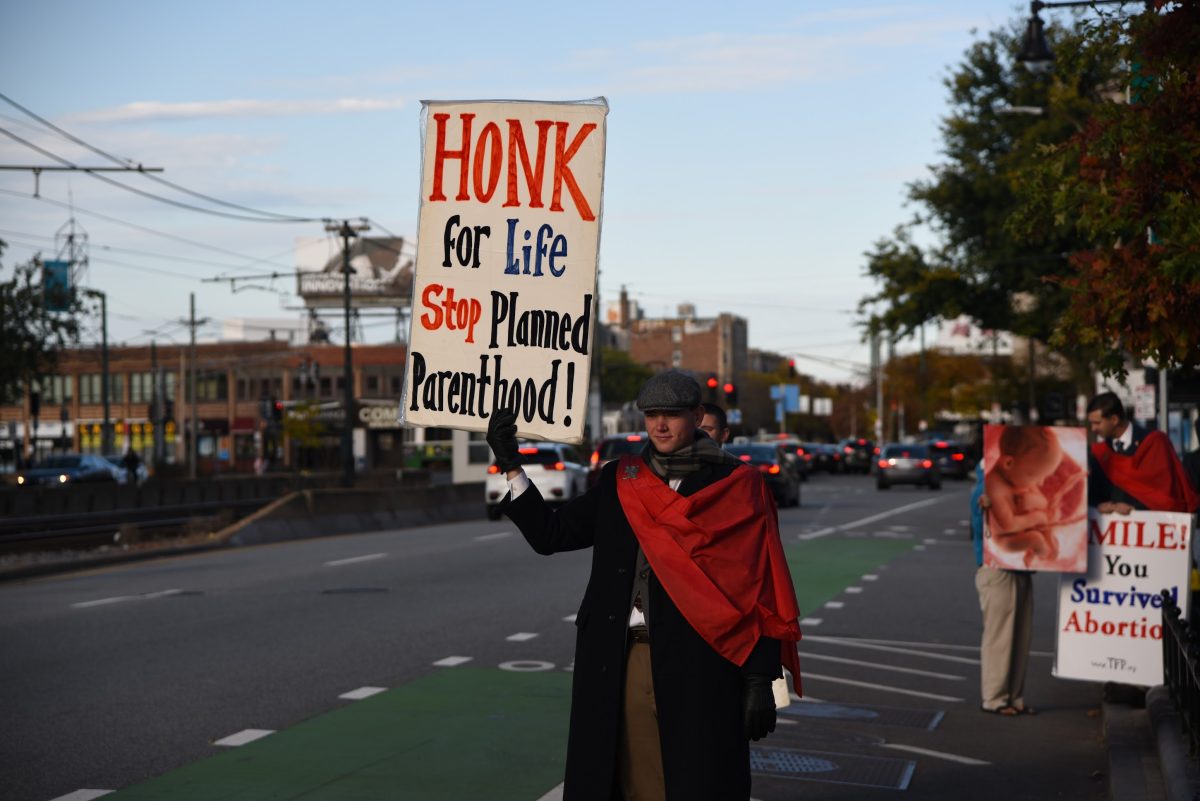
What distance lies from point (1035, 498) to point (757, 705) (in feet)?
16.9

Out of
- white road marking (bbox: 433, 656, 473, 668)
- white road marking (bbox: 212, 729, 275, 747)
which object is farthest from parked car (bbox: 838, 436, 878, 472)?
white road marking (bbox: 212, 729, 275, 747)

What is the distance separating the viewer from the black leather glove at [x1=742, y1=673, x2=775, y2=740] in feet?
17.4

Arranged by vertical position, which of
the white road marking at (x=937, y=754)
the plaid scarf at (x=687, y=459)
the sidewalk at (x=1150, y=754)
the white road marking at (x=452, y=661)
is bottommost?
the white road marking at (x=937, y=754)

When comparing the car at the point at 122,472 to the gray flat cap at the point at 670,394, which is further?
the car at the point at 122,472

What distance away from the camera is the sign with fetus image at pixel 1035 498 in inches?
392

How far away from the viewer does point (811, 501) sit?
149 ft

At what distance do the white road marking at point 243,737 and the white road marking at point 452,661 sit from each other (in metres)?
2.78

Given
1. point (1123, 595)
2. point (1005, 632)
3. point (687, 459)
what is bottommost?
point (1005, 632)

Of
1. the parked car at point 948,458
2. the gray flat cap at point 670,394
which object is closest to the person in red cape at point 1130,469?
the gray flat cap at point 670,394

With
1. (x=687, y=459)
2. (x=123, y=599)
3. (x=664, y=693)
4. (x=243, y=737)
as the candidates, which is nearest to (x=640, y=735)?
(x=664, y=693)

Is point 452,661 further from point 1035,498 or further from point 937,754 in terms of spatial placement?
point 1035,498

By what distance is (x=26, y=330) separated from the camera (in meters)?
48.6

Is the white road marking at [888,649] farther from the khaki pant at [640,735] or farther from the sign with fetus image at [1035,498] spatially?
the khaki pant at [640,735]

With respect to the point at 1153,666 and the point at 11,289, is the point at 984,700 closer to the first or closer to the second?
the point at 1153,666
